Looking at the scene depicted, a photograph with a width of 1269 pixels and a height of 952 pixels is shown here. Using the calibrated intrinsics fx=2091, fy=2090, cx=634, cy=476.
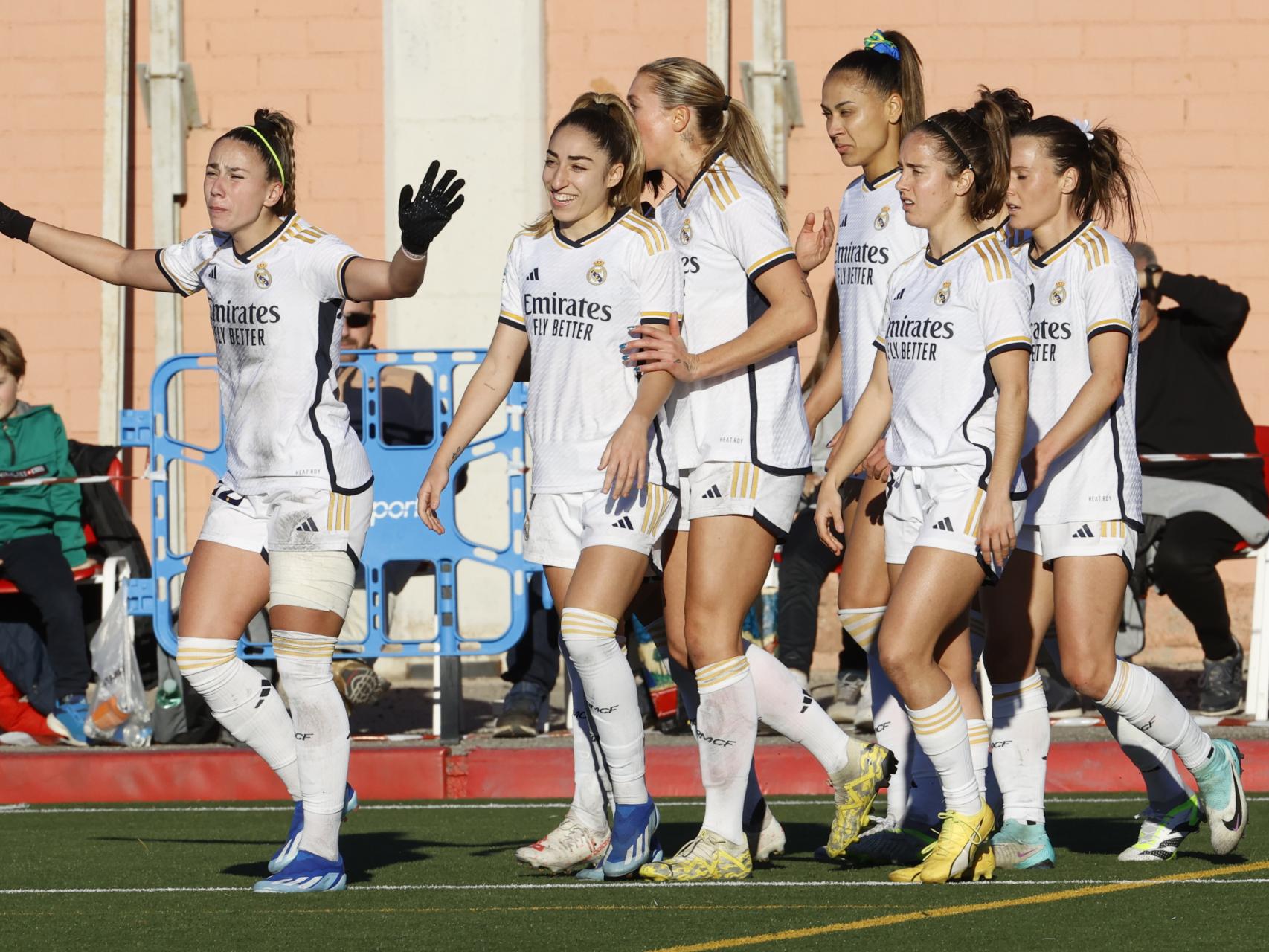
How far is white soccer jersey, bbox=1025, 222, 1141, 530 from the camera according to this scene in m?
5.55

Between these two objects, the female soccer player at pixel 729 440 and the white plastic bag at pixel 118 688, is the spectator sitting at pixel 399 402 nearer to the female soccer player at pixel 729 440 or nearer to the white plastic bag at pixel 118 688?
the white plastic bag at pixel 118 688

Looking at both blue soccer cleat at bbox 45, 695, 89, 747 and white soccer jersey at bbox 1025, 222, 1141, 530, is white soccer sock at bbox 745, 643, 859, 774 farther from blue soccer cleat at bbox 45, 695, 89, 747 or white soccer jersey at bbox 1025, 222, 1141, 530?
blue soccer cleat at bbox 45, 695, 89, 747

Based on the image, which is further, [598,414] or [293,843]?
[293,843]

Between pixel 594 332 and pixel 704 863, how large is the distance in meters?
1.40

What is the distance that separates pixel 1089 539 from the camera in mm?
5543

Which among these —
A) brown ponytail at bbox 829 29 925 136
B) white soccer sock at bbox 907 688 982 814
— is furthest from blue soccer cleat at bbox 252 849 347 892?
brown ponytail at bbox 829 29 925 136

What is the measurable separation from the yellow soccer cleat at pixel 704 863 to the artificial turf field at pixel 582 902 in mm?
50

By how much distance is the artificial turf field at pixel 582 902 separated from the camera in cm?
452

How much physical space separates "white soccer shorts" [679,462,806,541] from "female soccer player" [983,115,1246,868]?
2.16 ft

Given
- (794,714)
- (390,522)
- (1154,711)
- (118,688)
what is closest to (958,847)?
(794,714)

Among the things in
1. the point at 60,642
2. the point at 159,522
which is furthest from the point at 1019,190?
the point at 60,642

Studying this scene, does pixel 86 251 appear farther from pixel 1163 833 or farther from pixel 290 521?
pixel 1163 833

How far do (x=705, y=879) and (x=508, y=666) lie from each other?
138 inches

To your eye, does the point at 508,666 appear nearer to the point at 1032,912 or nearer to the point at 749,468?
the point at 749,468
